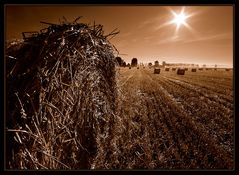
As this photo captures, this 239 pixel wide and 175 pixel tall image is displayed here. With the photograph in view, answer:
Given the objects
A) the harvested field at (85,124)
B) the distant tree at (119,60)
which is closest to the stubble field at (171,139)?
the harvested field at (85,124)

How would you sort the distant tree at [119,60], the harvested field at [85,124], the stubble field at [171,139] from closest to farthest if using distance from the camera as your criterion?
the harvested field at [85,124] → the stubble field at [171,139] → the distant tree at [119,60]

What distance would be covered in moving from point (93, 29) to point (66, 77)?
1100 millimetres

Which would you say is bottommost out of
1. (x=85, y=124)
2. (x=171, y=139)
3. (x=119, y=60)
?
(x=171, y=139)

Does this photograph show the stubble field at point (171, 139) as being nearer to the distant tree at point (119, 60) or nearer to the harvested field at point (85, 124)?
the harvested field at point (85, 124)

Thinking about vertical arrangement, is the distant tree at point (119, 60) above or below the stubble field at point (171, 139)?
above

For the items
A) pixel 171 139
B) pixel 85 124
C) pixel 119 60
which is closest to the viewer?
pixel 85 124

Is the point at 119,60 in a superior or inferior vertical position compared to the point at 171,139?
superior

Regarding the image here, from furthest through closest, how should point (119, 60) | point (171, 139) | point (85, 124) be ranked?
point (119, 60), point (171, 139), point (85, 124)

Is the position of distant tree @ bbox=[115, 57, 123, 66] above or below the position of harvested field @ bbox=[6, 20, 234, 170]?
above

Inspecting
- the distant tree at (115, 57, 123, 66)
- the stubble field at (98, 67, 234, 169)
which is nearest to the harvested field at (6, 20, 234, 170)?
the stubble field at (98, 67, 234, 169)

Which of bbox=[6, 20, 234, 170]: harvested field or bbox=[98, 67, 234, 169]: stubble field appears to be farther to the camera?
bbox=[98, 67, 234, 169]: stubble field

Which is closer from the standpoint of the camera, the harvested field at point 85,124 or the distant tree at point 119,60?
the harvested field at point 85,124

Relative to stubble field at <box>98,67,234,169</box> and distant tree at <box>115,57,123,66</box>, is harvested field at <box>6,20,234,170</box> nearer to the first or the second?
stubble field at <box>98,67,234,169</box>
